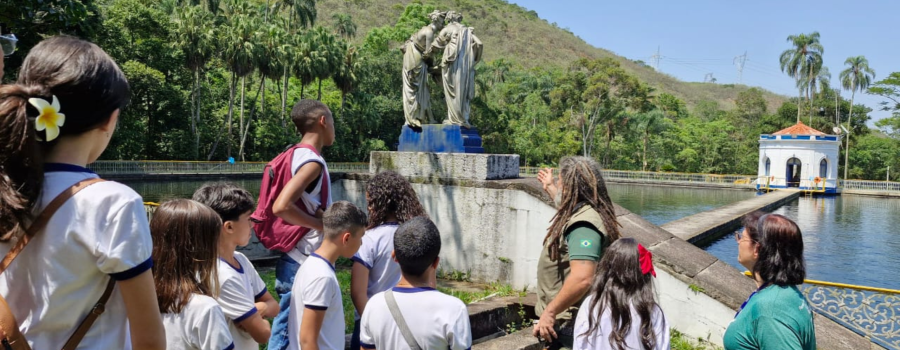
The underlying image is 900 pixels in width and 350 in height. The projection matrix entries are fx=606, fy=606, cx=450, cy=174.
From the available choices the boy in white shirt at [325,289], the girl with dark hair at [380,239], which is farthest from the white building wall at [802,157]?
the boy in white shirt at [325,289]

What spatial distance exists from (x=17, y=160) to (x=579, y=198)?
8.18ft

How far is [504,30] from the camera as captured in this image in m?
110

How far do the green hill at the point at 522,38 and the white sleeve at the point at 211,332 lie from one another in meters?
84.9

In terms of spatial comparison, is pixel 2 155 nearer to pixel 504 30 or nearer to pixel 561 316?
pixel 561 316

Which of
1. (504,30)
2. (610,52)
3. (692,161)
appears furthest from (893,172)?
(610,52)

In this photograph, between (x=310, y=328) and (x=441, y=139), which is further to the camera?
(x=441, y=139)

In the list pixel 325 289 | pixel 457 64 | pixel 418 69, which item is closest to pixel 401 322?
pixel 325 289

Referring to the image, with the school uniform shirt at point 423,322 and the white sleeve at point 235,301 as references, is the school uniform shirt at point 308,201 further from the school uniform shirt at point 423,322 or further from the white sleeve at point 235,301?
the school uniform shirt at point 423,322

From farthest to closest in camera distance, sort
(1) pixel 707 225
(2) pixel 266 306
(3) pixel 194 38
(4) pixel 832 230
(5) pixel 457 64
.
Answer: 1. (3) pixel 194 38
2. (4) pixel 832 230
3. (1) pixel 707 225
4. (5) pixel 457 64
5. (2) pixel 266 306

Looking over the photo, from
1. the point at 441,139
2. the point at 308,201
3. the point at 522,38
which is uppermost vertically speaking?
the point at 522,38

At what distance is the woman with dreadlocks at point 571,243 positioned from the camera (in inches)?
120

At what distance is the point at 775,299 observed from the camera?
8.59 ft

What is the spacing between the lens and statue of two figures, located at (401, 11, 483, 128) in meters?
7.46

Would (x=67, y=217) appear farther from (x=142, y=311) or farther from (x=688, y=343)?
(x=688, y=343)
